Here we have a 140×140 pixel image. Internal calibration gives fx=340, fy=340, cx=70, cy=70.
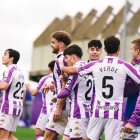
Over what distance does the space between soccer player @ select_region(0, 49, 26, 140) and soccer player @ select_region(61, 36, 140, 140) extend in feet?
8.15

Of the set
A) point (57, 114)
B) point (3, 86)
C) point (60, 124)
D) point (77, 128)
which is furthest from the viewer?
point (3, 86)

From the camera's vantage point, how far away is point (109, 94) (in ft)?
14.5

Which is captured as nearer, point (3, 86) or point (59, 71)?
point (59, 71)

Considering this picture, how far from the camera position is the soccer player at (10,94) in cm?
656

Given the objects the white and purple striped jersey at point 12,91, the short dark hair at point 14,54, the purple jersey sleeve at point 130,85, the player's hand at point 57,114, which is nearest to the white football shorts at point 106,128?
the purple jersey sleeve at point 130,85

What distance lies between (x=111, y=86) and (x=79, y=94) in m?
0.82

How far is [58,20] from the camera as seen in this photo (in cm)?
3008

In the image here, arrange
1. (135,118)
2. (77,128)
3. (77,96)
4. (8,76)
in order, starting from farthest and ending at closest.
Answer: (8,76) → (77,96) → (77,128) → (135,118)

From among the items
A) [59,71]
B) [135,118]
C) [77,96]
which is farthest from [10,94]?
[135,118]

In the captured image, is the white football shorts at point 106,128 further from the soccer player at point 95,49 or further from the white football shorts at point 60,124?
the soccer player at point 95,49

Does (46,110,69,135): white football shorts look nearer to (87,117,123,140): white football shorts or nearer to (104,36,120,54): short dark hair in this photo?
(87,117,123,140): white football shorts

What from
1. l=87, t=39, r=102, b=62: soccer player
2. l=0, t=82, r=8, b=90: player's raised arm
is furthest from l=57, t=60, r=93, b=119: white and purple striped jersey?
l=0, t=82, r=8, b=90: player's raised arm

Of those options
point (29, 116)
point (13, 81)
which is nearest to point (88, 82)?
point (13, 81)

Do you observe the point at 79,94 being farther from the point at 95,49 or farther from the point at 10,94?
the point at 10,94
